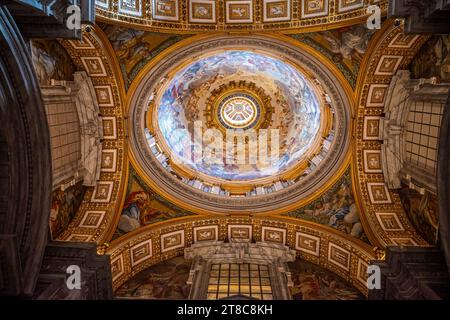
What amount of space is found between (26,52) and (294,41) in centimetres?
869

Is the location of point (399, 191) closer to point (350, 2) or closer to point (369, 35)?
point (369, 35)

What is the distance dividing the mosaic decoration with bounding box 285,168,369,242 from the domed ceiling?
1.59 ft

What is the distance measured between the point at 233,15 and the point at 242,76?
6.79m

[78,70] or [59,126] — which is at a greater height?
[78,70]

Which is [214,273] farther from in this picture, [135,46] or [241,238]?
[135,46]

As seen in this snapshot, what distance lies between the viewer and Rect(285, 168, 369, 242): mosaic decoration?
50.1ft

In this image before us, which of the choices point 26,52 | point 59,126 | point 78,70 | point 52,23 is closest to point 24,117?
point 26,52

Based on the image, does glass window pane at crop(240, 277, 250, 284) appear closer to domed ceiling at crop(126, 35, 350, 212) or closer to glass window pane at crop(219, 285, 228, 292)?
glass window pane at crop(219, 285, 228, 292)

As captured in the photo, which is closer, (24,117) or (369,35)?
(24,117)

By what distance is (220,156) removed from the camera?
67.4ft

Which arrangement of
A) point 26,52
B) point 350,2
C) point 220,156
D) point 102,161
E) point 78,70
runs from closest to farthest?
point 26,52, point 350,2, point 78,70, point 102,161, point 220,156

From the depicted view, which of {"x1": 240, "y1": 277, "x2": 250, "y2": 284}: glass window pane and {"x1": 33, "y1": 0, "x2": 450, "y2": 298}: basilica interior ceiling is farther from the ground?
{"x1": 33, "y1": 0, "x2": 450, "y2": 298}: basilica interior ceiling

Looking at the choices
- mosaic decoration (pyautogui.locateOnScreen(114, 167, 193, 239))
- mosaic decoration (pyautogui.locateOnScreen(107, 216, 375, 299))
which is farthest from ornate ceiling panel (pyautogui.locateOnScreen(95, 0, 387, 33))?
mosaic decoration (pyautogui.locateOnScreen(107, 216, 375, 299))

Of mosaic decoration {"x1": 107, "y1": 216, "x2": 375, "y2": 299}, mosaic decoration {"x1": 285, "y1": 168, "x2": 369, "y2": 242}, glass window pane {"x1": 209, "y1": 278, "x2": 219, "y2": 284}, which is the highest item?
mosaic decoration {"x1": 285, "y1": 168, "x2": 369, "y2": 242}
